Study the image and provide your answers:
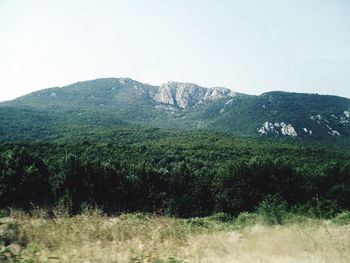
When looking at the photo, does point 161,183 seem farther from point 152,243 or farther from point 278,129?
point 278,129

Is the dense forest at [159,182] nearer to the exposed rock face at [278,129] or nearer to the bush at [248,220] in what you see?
the bush at [248,220]

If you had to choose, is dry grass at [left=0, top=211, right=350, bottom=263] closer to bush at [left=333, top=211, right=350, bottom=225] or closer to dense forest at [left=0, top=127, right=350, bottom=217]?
bush at [left=333, top=211, right=350, bottom=225]

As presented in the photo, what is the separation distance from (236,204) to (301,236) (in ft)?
169

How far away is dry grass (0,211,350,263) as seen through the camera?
6.01 metres

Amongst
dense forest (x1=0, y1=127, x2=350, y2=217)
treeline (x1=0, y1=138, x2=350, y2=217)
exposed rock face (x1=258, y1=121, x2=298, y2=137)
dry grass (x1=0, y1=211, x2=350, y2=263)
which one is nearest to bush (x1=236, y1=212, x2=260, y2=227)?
dry grass (x1=0, y1=211, x2=350, y2=263)

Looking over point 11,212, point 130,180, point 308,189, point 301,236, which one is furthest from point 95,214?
point 308,189

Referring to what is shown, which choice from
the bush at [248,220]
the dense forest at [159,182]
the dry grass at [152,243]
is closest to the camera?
the dry grass at [152,243]

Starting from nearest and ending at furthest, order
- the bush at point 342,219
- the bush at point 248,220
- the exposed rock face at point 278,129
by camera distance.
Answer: the bush at point 342,219
the bush at point 248,220
the exposed rock face at point 278,129

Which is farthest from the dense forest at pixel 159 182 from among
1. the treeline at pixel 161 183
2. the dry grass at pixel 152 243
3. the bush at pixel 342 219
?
the dry grass at pixel 152 243

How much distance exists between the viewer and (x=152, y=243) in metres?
6.77

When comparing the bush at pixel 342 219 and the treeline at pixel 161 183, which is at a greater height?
the bush at pixel 342 219

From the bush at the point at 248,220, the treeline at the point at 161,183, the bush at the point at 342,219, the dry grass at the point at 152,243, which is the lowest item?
the treeline at the point at 161,183

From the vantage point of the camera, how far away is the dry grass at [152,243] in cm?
601

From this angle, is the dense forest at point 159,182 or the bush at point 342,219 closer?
Result: the bush at point 342,219
